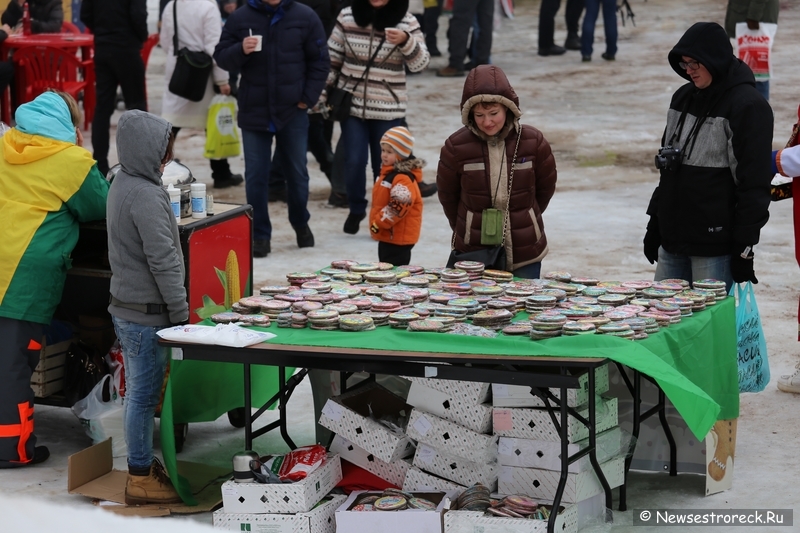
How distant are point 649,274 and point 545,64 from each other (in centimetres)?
962

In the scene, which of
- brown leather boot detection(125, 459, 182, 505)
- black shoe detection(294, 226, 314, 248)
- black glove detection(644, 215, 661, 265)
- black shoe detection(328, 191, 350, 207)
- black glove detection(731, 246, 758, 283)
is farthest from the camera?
black shoe detection(328, 191, 350, 207)

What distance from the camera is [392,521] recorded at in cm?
454

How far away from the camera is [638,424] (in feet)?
16.8

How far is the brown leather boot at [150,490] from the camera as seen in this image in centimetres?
509

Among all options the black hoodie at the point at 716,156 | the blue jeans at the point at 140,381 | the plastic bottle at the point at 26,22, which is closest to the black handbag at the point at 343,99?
the black hoodie at the point at 716,156

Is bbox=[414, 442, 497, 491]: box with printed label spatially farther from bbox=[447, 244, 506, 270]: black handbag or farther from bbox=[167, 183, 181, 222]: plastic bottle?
bbox=[167, 183, 181, 222]: plastic bottle

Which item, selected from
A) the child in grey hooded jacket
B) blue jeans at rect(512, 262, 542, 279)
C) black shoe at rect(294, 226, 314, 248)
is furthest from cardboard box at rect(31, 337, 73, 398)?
black shoe at rect(294, 226, 314, 248)

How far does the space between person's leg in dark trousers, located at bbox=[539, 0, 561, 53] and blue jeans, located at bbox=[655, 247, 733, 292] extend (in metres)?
12.2

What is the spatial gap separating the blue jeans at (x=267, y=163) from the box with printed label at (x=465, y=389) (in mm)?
4500

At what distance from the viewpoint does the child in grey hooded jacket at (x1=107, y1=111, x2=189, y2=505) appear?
488cm

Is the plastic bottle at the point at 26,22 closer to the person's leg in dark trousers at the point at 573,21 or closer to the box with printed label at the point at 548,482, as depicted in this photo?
the person's leg in dark trousers at the point at 573,21

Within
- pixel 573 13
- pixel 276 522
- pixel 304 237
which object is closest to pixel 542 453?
pixel 276 522

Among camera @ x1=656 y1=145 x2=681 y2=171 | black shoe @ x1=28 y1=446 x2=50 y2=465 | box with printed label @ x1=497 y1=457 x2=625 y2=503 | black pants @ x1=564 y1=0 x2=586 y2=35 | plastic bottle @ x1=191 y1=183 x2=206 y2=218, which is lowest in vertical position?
black shoe @ x1=28 y1=446 x2=50 y2=465

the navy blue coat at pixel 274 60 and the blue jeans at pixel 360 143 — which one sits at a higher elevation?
the navy blue coat at pixel 274 60
